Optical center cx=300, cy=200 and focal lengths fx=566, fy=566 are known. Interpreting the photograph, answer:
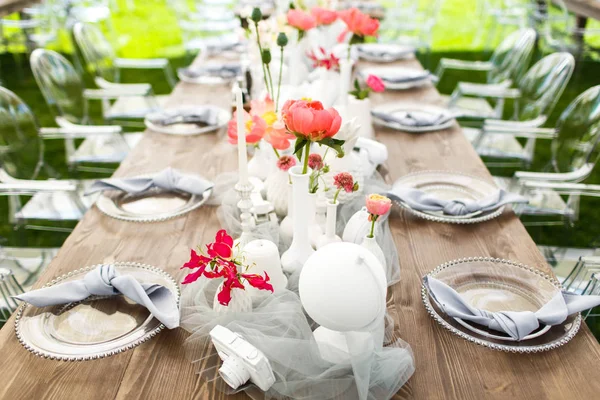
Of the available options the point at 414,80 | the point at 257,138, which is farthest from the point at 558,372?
the point at 414,80

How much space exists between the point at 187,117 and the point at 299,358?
134 centimetres

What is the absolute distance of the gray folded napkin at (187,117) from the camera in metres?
2.05

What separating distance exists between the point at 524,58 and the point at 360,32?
4.93 feet

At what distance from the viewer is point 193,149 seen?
6.13 ft

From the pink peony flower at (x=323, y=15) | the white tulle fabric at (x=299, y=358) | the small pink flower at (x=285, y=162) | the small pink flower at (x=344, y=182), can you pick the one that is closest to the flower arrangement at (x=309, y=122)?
the small pink flower at (x=344, y=182)

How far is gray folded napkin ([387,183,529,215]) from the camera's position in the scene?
1430 mm

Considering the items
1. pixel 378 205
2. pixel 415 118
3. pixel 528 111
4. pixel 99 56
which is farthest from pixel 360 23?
pixel 99 56

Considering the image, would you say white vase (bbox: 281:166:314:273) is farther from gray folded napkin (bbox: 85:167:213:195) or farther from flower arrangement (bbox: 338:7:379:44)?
flower arrangement (bbox: 338:7:379:44)

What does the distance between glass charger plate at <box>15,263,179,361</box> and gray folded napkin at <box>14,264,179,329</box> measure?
0.06 ft

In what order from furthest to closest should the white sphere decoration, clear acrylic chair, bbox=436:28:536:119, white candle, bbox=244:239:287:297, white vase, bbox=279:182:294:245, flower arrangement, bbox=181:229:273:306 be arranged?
clear acrylic chair, bbox=436:28:536:119 → white vase, bbox=279:182:294:245 → white candle, bbox=244:239:287:297 → flower arrangement, bbox=181:229:273:306 → the white sphere decoration

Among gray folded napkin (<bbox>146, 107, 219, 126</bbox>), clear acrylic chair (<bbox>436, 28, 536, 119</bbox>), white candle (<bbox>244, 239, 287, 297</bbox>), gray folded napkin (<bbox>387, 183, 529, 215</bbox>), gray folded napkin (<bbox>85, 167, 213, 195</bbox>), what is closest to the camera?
white candle (<bbox>244, 239, 287, 297</bbox>)

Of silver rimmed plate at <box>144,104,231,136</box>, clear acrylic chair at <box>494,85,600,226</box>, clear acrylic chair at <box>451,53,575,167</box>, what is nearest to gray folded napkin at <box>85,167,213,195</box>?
silver rimmed plate at <box>144,104,231,136</box>

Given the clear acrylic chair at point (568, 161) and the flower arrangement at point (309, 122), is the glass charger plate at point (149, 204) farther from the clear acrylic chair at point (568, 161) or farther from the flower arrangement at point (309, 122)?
the clear acrylic chair at point (568, 161)

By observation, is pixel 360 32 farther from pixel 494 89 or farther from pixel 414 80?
pixel 494 89
